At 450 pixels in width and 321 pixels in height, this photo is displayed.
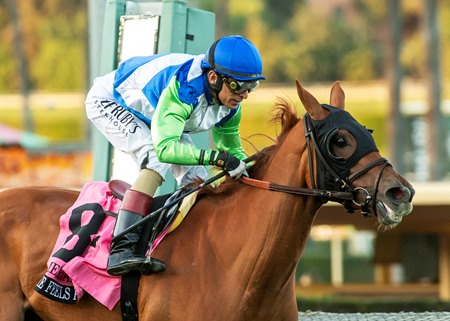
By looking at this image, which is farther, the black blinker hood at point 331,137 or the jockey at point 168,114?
the jockey at point 168,114

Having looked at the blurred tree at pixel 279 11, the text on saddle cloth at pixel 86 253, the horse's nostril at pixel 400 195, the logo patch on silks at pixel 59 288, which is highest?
the blurred tree at pixel 279 11

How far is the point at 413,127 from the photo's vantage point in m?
23.3

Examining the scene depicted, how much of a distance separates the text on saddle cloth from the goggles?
22.4 inches

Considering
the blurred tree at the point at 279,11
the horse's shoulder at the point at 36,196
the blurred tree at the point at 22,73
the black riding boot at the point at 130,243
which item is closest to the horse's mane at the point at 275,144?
the black riding boot at the point at 130,243

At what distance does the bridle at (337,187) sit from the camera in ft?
15.6

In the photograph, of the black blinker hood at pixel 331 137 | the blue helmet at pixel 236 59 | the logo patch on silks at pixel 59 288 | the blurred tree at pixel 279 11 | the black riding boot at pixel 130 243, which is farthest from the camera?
the blurred tree at pixel 279 11

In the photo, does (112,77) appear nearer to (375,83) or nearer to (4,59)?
(375,83)

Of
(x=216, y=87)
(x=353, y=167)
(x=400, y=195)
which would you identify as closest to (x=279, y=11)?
(x=216, y=87)

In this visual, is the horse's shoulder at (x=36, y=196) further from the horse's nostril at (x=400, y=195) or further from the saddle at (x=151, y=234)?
the horse's nostril at (x=400, y=195)

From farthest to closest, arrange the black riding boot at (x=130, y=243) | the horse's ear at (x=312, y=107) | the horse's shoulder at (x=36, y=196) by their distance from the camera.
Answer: the horse's shoulder at (x=36, y=196) < the black riding boot at (x=130, y=243) < the horse's ear at (x=312, y=107)

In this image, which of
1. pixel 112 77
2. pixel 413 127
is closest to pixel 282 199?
pixel 112 77

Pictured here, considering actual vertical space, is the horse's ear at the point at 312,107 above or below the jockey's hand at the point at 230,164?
above

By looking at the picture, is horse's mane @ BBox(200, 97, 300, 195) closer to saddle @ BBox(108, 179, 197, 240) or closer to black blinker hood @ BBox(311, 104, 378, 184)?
saddle @ BBox(108, 179, 197, 240)

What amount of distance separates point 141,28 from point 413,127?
53.8ft
